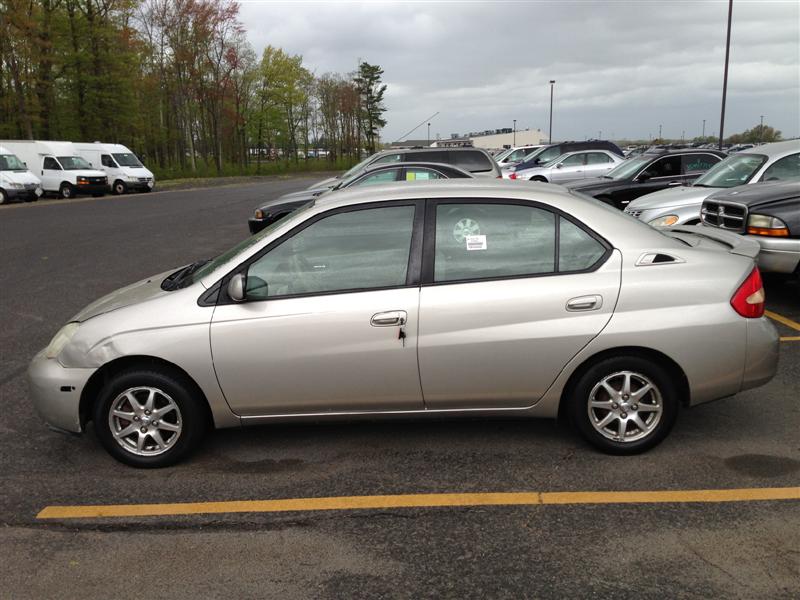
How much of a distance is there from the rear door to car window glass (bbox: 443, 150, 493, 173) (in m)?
11.3

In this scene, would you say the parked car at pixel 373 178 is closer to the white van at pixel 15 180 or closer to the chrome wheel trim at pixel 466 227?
the chrome wheel trim at pixel 466 227

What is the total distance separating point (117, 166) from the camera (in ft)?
111

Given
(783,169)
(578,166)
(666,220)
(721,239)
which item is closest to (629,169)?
(783,169)

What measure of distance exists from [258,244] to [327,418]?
111cm

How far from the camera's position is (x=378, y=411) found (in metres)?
4.15

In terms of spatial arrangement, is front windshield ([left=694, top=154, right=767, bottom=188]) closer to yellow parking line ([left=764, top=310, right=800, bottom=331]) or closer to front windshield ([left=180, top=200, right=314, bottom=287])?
yellow parking line ([left=764, top=310, right=800, bottom=331])

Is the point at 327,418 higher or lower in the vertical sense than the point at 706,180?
lower

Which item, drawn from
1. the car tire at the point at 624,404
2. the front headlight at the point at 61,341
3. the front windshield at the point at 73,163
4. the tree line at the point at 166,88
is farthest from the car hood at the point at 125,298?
the tree line at the point at 166,88

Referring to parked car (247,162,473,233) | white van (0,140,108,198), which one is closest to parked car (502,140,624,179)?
parked car (247,162,473,233)

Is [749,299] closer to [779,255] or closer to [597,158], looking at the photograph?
[779,255]

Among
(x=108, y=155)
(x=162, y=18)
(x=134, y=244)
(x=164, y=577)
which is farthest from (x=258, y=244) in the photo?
(x=162, y=18)

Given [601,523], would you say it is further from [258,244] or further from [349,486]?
[258,244]

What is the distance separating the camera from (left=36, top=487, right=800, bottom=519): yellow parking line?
12.0ft

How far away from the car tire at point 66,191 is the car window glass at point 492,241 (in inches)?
1190
